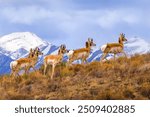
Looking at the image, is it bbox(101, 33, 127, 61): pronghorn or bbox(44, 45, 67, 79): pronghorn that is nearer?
bbox(44, 45, 67, 79): pronghorn

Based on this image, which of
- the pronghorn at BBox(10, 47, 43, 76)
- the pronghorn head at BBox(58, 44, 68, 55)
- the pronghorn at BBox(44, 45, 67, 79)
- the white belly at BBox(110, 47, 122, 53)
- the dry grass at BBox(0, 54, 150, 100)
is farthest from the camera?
the pronghorn at BBox(10, 47, 43, 76)

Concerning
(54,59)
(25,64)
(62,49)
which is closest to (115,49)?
(62,49)

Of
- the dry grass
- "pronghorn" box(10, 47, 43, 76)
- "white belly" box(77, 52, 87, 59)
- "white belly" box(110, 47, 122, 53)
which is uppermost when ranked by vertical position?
"white belly" box(110, 47, 122, 53)

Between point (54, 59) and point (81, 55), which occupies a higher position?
point (81, 55)

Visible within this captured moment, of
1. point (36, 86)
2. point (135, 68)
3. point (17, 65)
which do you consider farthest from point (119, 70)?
point (17, 65)

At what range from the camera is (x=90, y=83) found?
23.8 metres

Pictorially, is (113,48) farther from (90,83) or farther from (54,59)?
(90,83)

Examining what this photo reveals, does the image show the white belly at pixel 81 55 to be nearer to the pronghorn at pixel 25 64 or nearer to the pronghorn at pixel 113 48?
the pronghorn at pixel 113 48

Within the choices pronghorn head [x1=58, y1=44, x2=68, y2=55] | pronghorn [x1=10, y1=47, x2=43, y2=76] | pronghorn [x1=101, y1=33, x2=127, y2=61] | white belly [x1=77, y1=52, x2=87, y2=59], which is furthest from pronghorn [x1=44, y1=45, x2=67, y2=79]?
pronghorn [x1=101, y1=33, x2=127, y2=61]

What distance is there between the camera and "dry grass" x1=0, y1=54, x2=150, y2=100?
2139cm

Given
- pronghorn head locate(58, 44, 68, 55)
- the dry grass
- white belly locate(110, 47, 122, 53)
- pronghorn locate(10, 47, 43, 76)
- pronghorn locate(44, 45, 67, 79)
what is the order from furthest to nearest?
pronghorn locate(10, 47, 43, 76), white belly locate(110, 47, 122, 53), pronghorn head locate(58, 44, 68, 55), pronghorn locate(44, 45, 67, 79), the dry grass

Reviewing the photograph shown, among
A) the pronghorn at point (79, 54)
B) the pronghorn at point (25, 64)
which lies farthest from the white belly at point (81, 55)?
the pronghorn at point (25, 64)

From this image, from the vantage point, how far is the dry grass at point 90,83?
21.4m

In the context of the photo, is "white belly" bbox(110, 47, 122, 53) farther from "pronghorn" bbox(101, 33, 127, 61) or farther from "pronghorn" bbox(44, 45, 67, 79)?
"pronghorn" bbox(44, 45, 67, 79)
